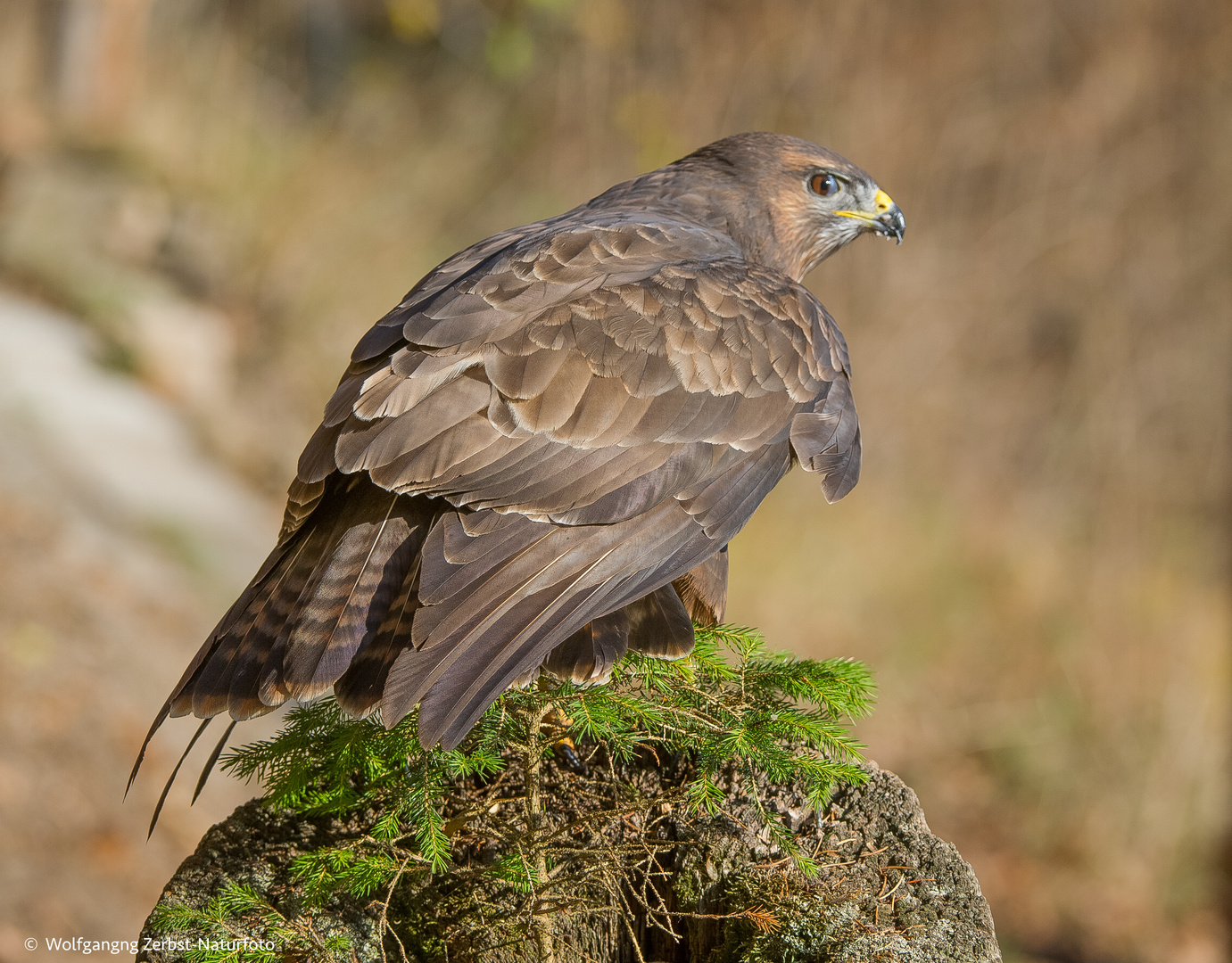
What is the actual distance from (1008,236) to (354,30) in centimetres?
717

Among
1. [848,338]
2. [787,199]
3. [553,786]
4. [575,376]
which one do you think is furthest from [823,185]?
[848,338]

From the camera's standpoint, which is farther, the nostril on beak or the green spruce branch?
the nostril on beak

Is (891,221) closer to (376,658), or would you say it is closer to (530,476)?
(530,476)

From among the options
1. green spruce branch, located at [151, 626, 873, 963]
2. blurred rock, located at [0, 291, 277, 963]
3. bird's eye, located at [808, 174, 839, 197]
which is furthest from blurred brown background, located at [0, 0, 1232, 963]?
bird's eye, located at [808, 174, 839, 197]

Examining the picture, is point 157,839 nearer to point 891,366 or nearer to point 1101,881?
point 1101,881

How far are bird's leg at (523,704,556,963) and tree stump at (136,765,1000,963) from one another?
0.05 meters

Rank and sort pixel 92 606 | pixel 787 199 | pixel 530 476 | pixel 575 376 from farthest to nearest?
pixel 92 606, pixel 787 199, pixel 575 376, pixel 530 476

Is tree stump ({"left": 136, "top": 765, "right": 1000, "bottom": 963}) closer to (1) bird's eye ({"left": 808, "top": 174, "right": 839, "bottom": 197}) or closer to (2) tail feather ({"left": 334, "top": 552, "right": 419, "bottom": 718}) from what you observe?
(2) tail feather ({"left": 334, "top": 552, "right": 419, "bottom": 718})

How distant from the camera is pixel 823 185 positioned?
128 inches

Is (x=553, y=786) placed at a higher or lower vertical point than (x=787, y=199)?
lower

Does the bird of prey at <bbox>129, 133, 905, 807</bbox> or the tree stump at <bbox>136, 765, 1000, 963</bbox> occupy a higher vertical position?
the bird of prey at <bbox>129, 133, 905, 807</bbox>

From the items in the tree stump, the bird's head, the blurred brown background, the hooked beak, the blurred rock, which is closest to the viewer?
the tree stump

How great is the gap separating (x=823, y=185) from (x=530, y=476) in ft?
5.55

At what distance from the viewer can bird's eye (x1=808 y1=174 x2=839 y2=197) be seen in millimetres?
3256
